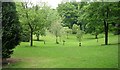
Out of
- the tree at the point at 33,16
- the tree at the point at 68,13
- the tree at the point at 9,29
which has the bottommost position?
the tree at the point at 9,29

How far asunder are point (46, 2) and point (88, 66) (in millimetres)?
20551

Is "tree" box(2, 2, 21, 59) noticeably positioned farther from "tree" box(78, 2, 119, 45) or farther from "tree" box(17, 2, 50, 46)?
"tree" box(78, 2, 119, 45)

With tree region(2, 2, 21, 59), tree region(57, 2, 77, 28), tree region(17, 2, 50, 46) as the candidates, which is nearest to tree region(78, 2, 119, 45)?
tree region(17, 2, 50, 46)

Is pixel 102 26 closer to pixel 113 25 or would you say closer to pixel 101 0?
pixel 113 25

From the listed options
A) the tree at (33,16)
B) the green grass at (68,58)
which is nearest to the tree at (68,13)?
the tree at (33,16)

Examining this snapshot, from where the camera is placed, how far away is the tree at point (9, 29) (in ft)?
51.0

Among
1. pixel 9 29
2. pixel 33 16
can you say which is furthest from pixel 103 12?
pixel 9 29

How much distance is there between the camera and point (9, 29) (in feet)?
53.2

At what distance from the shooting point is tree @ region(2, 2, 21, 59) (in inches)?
612

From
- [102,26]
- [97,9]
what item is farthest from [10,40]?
[102,26]

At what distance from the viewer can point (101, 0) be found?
30953mm

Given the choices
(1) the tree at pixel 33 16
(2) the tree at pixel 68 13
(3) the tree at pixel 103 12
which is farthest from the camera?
(2) the tree at pixel 68 13

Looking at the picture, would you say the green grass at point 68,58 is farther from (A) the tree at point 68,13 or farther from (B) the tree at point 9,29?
(A) the tree at point 68,13

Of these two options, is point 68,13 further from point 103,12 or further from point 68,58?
point 68,58
